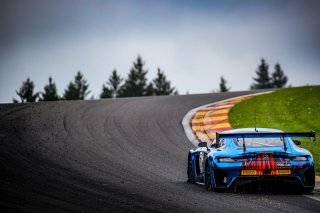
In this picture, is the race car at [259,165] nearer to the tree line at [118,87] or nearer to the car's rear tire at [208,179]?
the car's rear tire at [208,179]

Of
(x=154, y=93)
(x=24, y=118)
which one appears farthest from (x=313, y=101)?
(x=154, y=93)

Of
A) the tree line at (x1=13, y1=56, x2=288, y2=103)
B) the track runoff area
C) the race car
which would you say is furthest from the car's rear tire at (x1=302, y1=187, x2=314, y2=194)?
the tree line at (x1=13, y1=56, x2=288, y2=103)

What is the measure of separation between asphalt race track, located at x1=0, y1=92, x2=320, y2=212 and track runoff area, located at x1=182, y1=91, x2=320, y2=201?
1.12 feet

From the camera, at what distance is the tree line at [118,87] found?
73.2 meters

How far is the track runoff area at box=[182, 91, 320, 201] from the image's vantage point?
16297 millimetres

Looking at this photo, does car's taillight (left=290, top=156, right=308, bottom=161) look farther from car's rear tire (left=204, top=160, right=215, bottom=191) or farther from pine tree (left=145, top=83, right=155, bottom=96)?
pine tree (left=145, top=83, right=155, bottom=96)

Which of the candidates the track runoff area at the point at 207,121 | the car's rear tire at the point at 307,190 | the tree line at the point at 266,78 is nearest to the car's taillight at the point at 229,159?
the car's rear tire at the point at 307,190

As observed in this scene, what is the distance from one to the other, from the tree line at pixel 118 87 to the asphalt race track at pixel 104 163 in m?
51.8

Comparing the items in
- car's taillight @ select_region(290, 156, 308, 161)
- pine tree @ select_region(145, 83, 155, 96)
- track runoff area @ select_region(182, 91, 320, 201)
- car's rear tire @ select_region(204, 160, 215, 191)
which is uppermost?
pine tree @ select_region(145, 83, 155, 96)

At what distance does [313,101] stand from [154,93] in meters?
56.6

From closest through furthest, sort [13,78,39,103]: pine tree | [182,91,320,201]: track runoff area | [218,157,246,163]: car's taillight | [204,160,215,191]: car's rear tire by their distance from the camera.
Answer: [218,157,246,163]: car's taillight < [204,160,215,191]: car's rear tire < [182,91,320,201]: track runoff area < [13,78,39,103]: pine tree

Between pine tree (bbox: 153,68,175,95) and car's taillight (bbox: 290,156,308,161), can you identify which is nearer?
car's taillight (bbox: 290,156,308,161)

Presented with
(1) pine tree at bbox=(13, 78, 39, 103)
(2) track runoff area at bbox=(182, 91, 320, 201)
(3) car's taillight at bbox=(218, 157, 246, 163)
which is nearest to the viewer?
(3) car's taillight at bbox=(218, 157, 246, 163)

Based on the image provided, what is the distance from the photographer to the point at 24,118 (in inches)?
695
